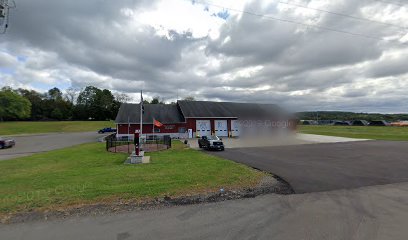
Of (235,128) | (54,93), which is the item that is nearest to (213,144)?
(235,128)

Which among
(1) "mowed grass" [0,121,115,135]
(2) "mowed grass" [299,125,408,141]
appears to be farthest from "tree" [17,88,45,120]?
(2) "mowed grass" [299,125,408,141]

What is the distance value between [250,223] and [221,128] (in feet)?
104

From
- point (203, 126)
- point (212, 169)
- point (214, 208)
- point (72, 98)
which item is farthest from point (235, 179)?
point (72, 98)

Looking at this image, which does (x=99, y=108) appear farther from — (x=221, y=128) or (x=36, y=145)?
(x=221, y=128)

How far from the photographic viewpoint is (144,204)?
21.4 ft

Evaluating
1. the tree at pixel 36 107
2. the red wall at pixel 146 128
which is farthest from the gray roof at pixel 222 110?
the tree at pixel 36 107

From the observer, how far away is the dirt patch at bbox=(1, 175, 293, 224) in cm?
575

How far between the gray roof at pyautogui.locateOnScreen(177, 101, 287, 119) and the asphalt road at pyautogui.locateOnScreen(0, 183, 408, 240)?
27.0m

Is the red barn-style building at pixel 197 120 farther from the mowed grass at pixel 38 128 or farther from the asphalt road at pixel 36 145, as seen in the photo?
the mowed grass at pixel 38 128

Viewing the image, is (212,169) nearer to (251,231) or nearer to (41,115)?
(251,231)

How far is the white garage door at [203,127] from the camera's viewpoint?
116ft

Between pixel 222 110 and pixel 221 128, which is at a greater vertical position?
pixel 222 110

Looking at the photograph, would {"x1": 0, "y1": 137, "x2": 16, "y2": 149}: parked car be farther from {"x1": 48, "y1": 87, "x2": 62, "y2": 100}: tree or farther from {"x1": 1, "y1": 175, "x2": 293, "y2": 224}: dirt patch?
{"x1": 48, "y1": 87, "x2": 62, "y2": 100}: tree

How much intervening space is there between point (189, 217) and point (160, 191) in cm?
219
